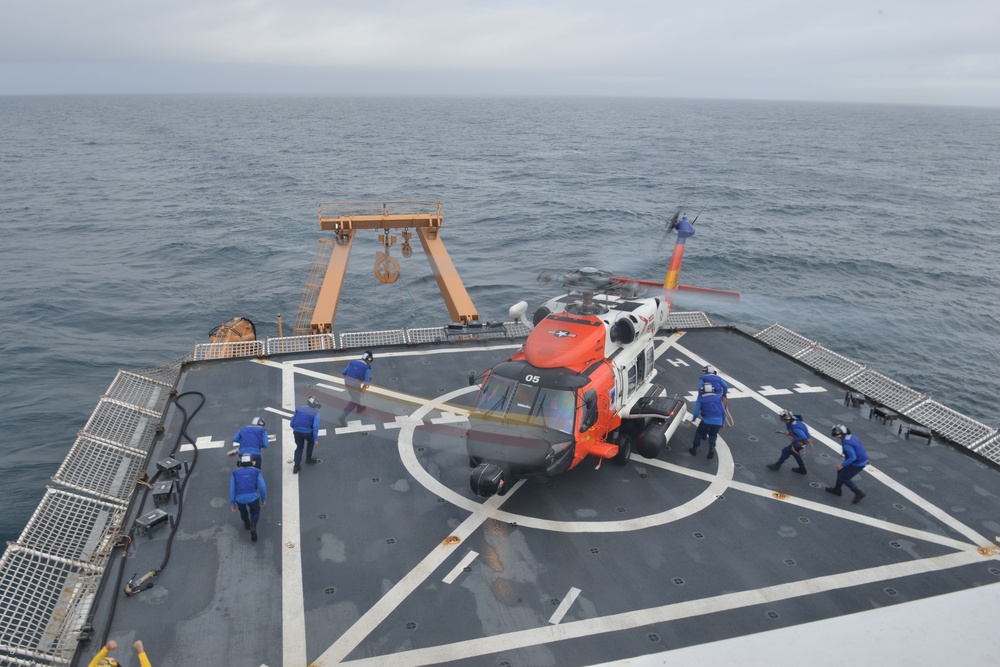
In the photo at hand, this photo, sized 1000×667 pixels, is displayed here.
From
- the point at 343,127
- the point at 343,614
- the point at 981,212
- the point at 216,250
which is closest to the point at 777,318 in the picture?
the point at 343,614

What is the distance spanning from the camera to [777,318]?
112 feet

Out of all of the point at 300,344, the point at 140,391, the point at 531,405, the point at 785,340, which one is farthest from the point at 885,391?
the point at 140,391

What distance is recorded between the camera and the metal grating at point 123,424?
1412 centimetres

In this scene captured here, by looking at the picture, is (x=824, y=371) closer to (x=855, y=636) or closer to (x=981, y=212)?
(x=855, y=636)

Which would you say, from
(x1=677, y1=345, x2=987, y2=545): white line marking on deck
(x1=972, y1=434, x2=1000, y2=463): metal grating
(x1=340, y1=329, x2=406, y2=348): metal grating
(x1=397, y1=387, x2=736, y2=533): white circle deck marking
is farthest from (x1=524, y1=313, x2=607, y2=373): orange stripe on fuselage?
(x1=972, y1=434, x2=1000, y2=463): metal grating

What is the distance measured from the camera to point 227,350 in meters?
18.4

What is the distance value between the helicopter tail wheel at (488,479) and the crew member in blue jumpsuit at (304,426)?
3730 millimetres

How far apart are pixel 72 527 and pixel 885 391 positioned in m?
19.3

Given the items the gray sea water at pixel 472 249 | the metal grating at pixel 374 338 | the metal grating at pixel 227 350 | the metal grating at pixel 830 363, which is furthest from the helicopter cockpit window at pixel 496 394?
the gray sea water at pixel 472 249

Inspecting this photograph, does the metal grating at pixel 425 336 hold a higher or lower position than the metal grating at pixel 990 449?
higher

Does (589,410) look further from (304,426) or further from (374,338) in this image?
(374,338)

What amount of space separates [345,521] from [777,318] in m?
29.3

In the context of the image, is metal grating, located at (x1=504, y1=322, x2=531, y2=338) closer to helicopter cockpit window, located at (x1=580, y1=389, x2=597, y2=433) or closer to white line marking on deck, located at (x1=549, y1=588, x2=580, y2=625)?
helicopter cockpit window, located at (x1=580, y1=389, x2=597, y2=433)

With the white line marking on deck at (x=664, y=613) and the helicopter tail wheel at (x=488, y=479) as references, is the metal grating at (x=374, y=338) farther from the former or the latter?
the white line marking on deck at (x=664, y=613)
